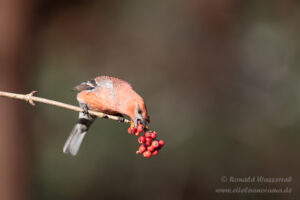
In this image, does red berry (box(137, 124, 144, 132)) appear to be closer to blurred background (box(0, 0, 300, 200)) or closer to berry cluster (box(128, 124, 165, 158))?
berry cluster (box(128, 124, 165, 158))

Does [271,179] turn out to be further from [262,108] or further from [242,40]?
[242,40]

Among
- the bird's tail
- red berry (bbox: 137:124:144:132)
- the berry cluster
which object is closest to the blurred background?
the bird's tail

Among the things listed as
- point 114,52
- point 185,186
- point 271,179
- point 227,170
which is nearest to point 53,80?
point 114,52

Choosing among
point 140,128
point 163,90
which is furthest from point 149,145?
point 163,90

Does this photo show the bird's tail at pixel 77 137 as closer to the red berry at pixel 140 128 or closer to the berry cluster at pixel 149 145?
the red berry at pixel 140 128

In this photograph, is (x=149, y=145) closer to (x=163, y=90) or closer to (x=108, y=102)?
(x=108, y=102)

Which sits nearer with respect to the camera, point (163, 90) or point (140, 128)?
point (140, 128)

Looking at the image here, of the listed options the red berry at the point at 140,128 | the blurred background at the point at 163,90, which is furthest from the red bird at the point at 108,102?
the blurred background at the point at 163,90

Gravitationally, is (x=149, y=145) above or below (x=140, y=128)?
below
